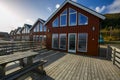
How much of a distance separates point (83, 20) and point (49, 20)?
4575mm

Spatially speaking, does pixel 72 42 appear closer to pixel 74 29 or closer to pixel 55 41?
pixel 74 29

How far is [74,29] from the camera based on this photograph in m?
10.5

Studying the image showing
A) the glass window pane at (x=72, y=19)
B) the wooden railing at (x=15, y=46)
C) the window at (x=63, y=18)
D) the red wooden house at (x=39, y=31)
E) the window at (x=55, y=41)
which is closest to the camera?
the wooden railing at (x=15, y=46)

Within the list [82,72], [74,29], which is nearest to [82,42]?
[74,29]

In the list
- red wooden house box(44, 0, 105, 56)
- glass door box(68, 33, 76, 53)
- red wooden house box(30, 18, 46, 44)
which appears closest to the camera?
red wooden house box(44, 0, 105, 56)

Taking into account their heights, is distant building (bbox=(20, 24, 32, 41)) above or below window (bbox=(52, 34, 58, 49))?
above

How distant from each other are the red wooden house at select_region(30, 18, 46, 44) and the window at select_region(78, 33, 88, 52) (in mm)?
10937

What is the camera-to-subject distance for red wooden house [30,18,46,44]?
19984mm

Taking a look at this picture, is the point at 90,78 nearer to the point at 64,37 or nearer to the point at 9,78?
the point at 9,78

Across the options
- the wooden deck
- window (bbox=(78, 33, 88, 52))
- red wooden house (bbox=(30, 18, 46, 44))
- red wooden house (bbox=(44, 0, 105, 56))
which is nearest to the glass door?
red wooden house (bbox=(44, 0, 105, 56))

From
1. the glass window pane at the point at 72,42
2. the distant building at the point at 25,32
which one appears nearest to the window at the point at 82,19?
the glass window pane at the point at 72,42

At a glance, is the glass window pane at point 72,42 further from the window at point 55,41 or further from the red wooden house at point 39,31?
the red wooden house at point 39,31

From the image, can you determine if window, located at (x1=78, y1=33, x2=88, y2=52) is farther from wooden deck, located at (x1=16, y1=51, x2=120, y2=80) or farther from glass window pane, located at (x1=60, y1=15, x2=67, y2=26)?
wooden deck, located at (x1=16, y1=51, x2=120, y2=80)

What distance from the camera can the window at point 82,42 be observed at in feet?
32.3
